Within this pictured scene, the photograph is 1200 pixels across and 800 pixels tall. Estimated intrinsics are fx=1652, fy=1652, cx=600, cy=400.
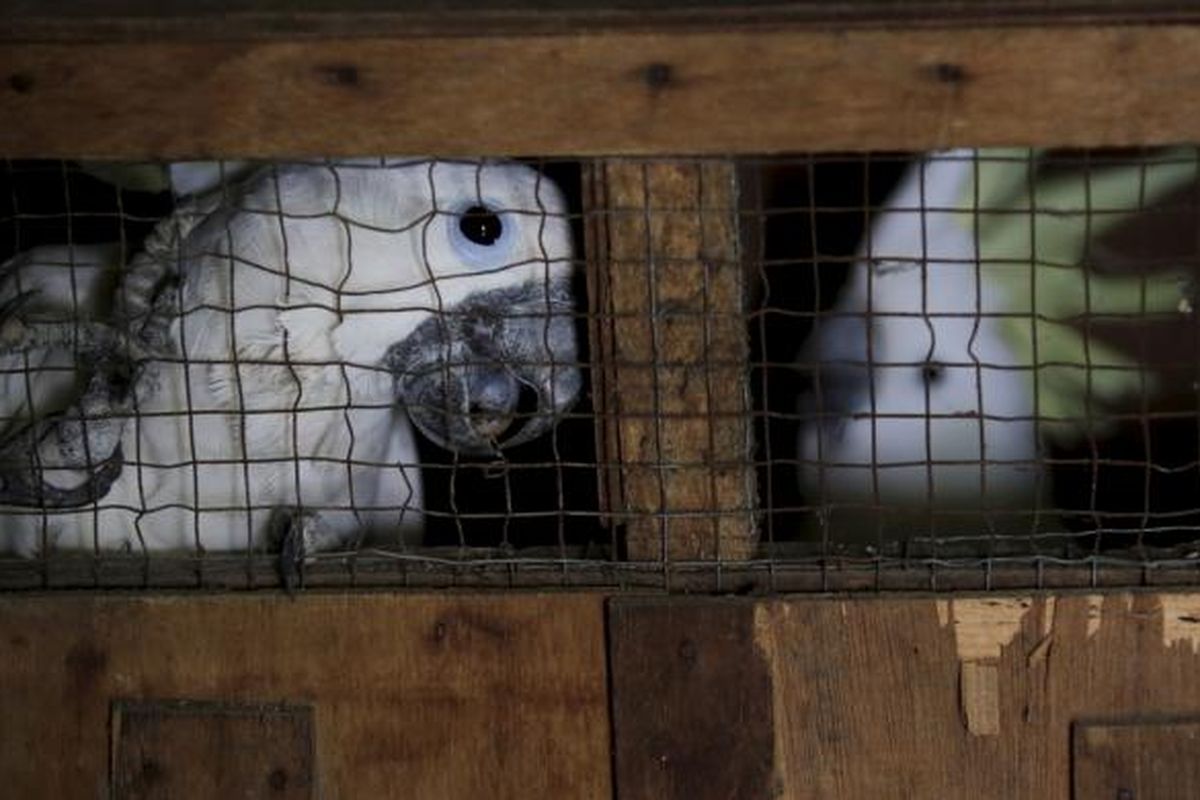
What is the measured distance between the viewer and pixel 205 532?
4.17 feet

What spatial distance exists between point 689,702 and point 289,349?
39cm

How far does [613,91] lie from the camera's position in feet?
3.50

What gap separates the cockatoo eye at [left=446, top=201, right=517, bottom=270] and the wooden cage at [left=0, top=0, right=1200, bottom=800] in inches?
4.3

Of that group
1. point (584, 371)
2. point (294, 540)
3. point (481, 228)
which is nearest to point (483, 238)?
point (481, 228)

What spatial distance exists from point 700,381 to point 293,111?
0.33 m

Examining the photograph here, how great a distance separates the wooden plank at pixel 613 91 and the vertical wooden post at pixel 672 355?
40mm

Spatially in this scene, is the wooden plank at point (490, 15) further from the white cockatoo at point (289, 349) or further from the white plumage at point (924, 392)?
the white plumage at point (924, 392)

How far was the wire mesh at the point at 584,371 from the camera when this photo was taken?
1.13 metres

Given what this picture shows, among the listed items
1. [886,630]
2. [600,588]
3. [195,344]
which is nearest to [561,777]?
[600,588]

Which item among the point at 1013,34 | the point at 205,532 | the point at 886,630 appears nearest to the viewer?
the point at 1013,34

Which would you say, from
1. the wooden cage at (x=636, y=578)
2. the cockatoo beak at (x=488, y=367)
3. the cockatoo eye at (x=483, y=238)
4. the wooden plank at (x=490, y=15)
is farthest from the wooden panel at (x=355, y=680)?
the wooden plank at (x=490, y=15)

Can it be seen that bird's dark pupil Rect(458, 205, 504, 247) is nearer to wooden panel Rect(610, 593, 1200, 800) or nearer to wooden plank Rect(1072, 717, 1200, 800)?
wooden panel Rect(610, 593, 1200, 800)

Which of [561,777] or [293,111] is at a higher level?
[293,111]

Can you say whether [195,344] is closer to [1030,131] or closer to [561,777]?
[561,777]
